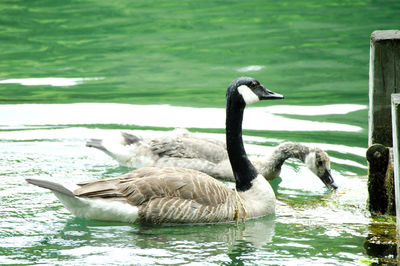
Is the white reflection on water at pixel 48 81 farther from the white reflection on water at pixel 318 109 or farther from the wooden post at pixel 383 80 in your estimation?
the wooden post at pixel 383 80

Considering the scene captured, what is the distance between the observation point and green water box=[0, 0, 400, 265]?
782 centimetres

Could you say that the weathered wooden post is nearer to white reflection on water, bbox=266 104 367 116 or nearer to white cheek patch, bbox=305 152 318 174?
white cheek patch, bbox=305 152 318 174

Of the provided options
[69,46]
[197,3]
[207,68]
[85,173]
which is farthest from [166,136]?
[197,3]

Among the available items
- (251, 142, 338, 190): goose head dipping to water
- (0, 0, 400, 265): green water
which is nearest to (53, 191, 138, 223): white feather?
(0, 0, 400, 265): green water

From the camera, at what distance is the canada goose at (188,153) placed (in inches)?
426

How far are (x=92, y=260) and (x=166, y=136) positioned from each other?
4152 millimetres

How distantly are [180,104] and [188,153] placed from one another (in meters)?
3.51

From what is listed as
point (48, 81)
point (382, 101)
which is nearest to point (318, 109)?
point (382, 101)

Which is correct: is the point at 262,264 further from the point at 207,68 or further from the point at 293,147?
the point at 207,68

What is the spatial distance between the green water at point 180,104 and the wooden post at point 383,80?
105 cm

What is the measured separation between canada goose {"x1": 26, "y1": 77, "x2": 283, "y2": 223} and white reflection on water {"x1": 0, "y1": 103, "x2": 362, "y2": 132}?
404 cm

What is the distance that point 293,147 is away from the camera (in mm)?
10805

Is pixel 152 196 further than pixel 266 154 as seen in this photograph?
No

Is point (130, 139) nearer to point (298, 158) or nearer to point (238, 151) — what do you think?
point (238, 151)
